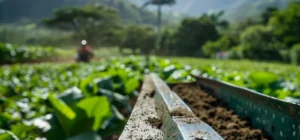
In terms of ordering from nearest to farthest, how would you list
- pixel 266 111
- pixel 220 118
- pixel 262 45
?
1. pixel 266 111
2. pixel 220 118
3. pixel 262 45

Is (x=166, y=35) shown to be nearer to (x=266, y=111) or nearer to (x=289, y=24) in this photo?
(x=289, y=24)

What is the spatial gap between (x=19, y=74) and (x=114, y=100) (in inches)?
234

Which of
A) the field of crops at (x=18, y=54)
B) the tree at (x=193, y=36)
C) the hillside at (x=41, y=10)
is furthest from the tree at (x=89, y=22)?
the hillside at (x=41, y=10)

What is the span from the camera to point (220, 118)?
2.12 meters

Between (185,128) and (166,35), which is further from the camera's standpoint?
(166,35)

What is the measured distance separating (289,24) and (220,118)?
172ft

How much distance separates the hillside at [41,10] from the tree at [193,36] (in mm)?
74220

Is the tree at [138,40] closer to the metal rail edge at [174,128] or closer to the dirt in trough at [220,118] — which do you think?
the dirt in trough at [220,118]

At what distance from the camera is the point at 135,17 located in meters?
150

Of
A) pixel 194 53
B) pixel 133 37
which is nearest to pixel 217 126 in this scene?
pixel 194 53

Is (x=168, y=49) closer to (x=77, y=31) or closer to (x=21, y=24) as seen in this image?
(x=77, y=31)

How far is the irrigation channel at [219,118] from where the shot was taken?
3.65ft

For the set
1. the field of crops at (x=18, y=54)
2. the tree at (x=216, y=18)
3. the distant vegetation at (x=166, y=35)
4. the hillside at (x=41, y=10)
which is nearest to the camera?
the field of crops at (x=18, y=54)

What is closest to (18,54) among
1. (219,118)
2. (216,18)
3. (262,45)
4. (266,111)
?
(219,118)
